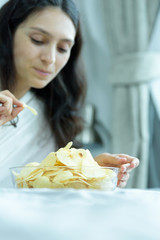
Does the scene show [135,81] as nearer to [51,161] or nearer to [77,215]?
[51,161]

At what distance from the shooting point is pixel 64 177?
591 mm

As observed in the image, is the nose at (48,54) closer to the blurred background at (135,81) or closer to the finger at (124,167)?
the finger at (124,167)

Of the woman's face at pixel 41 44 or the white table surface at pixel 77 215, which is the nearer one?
the white table surface at pixel 77 215

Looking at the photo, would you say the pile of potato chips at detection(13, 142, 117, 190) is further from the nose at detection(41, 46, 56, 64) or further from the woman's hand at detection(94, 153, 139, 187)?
the nose at detection(41, 46, 56, 64)

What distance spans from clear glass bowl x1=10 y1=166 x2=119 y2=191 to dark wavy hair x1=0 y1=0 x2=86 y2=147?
23.8 inches

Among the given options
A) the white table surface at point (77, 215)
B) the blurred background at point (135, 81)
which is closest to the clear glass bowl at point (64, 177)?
the white table surface at point (77, 215)

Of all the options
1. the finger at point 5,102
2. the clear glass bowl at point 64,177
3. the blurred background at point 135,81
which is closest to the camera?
the clear glass bowl at point 64,177

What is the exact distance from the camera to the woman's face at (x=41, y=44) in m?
1.15

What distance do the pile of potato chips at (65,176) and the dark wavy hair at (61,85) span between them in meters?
0.59

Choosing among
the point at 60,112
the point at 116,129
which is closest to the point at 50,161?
the point at 60,112

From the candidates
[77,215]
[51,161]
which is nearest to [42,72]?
[51,161]

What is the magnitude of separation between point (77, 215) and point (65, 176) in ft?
0.79

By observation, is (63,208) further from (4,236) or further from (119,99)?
(119,99)

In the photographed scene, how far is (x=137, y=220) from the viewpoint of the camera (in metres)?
0.35
